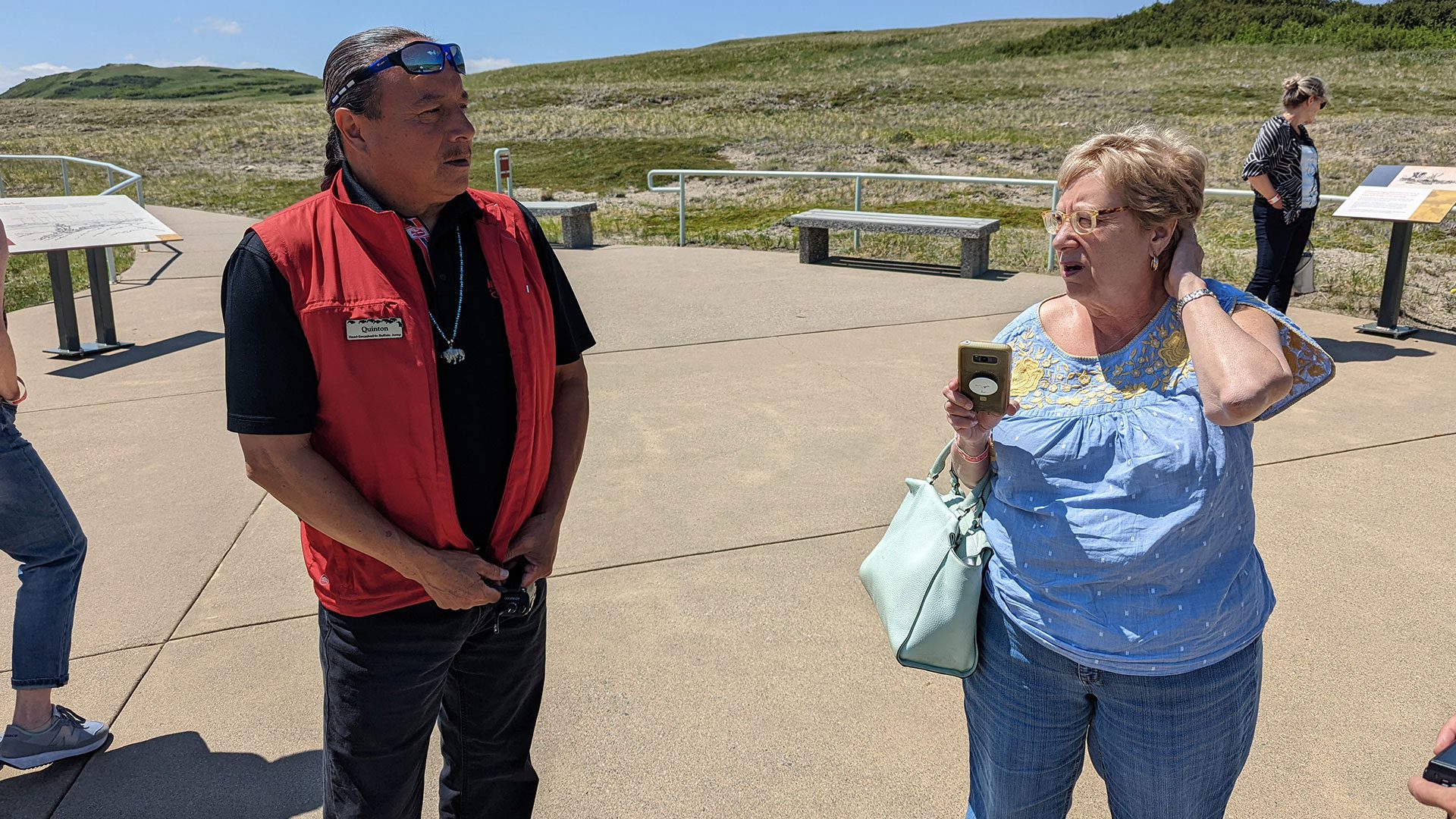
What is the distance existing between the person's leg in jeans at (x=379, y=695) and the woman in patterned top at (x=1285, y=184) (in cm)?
602

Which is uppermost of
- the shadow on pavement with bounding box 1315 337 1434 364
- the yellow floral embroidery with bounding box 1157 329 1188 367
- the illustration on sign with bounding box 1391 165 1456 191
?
the illustration on sign with bounding box 1391 165 1456 191

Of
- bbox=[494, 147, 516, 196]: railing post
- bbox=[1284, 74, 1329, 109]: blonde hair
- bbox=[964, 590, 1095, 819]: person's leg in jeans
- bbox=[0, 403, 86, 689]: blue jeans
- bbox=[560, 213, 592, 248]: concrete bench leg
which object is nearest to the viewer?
bbox=[964, 590, 1095, 819]: person's leg in jeans

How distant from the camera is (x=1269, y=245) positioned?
6.79 meters

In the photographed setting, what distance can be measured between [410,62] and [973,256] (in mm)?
8761

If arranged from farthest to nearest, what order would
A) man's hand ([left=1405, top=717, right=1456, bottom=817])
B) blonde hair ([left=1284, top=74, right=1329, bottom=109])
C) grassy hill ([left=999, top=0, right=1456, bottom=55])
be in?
grassy hill ([left=999, top=0, right=1456, bottom=55]), blonde hair ([left=1284, top=74, right=1329, bottom=109]), man's hand ([left=1405, top=717, right=1456, bottom=817])

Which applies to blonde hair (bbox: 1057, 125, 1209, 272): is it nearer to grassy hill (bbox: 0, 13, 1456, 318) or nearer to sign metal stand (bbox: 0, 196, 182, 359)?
grassy hill (bbox: 0, 13, 1456, 318)

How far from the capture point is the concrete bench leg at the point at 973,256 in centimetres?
999

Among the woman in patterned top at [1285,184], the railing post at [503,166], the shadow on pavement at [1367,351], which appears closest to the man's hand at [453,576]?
the woman in patterned top at [1285,184]

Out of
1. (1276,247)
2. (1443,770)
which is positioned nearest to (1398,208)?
(1276,247)

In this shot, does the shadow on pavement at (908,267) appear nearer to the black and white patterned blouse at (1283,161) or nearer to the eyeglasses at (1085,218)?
the black and white patterned blouse at (1283,161)

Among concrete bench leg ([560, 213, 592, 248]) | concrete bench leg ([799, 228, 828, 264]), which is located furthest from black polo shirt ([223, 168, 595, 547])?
concrete bench leg ([560, 213, 592, 248])

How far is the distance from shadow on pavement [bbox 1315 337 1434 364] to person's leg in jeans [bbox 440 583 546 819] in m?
6.30

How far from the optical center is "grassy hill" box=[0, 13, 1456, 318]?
1465 centimetres

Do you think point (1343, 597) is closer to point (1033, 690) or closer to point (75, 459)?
point (1033, 690)
